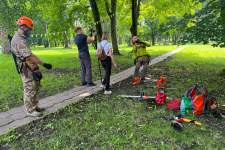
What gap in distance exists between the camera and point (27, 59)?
139 inches

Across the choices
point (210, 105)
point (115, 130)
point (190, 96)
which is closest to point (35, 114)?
point (115, 130)

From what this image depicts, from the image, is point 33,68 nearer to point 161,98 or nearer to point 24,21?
point 24,21

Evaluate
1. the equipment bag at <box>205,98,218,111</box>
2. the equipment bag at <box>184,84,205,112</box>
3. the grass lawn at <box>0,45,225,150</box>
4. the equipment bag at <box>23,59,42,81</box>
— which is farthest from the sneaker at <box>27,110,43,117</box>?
the equipment bag at <box>205,98,218,111</box>

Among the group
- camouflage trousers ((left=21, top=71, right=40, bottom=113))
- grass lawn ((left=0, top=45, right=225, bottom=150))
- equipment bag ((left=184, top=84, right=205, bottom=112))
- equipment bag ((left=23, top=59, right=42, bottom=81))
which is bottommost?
grass lawn ((left=0, top=45, right=225, bottom=150))

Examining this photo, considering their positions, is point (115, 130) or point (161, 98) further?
point (161, 98)

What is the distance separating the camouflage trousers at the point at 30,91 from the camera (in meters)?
3.64

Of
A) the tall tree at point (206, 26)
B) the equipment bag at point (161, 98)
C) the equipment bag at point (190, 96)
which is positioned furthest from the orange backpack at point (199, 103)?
the tall tree at point (206, 26)

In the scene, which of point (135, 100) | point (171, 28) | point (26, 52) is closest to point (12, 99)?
point (26, 52)

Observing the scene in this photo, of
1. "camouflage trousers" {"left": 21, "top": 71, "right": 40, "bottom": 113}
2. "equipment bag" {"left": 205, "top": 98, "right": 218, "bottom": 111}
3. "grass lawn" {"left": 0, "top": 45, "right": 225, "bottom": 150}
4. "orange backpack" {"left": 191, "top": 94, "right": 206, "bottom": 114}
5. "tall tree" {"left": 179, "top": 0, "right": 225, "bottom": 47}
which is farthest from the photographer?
"tall tree" {"left": 179, "top": 0, "right": 225, "bottom": 47}

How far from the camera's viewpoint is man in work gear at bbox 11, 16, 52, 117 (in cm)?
342

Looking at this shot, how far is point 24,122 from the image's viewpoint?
3.57 meters

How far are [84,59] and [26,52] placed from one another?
2.73 meters

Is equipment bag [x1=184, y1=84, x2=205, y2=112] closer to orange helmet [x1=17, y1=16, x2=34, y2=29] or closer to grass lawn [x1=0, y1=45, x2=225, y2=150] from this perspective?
grass lawn [x1=0, y1=45, x2=225, y2=150]

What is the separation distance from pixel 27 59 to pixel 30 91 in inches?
28.6
